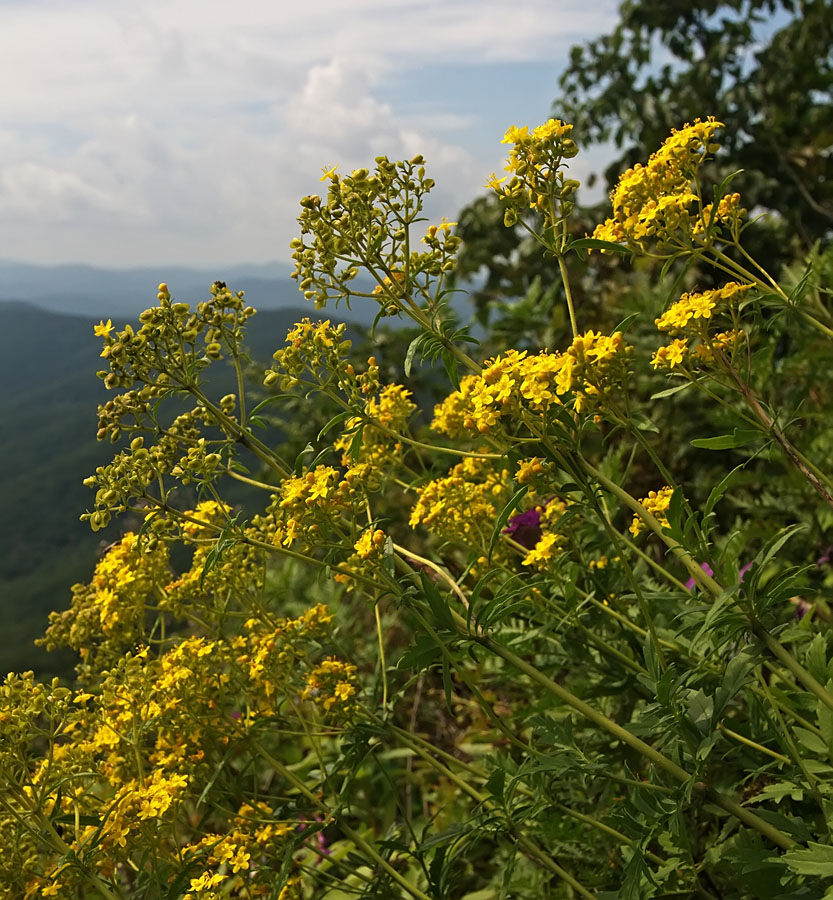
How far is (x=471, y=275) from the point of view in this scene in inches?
321

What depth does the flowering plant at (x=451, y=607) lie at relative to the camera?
1749mm

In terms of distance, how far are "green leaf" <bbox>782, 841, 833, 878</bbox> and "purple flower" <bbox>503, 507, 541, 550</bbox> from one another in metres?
1.75

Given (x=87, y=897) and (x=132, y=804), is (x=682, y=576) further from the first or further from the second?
(x=87, y=897)

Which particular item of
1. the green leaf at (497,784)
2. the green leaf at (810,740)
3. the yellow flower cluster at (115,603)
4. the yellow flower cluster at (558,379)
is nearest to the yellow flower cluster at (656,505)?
the yellow flower cluster at (558,379)

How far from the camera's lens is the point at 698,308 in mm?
1861

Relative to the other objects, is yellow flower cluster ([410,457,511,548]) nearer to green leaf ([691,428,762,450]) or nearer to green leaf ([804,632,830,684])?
green leaf ([691,428,762,450])

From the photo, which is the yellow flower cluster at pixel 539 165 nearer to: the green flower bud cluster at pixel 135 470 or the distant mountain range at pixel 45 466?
the green flower bud cluster at pixel 135 470

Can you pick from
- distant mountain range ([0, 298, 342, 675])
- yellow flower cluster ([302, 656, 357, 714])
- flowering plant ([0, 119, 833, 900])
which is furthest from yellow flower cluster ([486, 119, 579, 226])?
distant mountain range ([0, 298, 342, 675])

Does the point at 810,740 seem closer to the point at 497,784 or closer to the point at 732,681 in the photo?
the point at 732,681

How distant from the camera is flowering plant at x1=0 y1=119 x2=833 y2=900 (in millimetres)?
1749

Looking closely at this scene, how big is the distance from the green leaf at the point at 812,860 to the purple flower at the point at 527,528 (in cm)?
175

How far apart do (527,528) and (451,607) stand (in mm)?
1243

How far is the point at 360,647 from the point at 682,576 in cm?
294

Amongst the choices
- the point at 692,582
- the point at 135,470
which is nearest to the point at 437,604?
the point at 135,470
